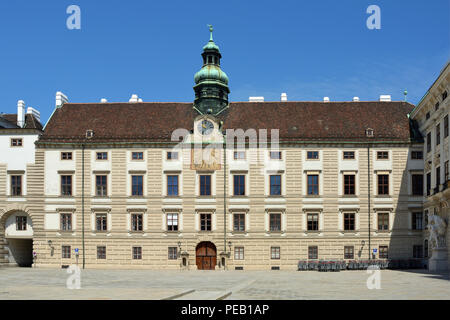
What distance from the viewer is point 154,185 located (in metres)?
56.6

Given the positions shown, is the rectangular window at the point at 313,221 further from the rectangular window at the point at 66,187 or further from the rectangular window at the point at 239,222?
the rectangular window at the point at 66,187

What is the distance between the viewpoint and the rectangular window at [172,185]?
56688 mm

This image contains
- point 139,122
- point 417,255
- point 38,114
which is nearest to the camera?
point 417,255

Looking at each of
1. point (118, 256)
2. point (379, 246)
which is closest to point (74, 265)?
point (118, 256)

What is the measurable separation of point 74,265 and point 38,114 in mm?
20271

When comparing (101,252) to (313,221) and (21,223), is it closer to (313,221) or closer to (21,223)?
(21,223)

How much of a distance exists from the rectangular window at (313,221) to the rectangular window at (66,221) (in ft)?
76.4

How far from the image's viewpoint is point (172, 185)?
56.7 metres

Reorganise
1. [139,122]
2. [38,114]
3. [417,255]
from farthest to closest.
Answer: [38,114], [139,122], [417,255]

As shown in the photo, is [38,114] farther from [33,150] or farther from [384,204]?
[384,204]

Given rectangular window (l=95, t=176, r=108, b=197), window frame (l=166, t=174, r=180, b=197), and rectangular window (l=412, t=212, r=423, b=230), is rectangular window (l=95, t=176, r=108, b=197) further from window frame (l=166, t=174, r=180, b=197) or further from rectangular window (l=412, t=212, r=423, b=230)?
rectangular window (l=412, t=212, r=423, b=230)

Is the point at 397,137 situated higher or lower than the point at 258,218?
higher

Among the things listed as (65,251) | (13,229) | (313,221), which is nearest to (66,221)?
(65,251)

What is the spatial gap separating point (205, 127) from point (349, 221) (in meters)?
16.6
